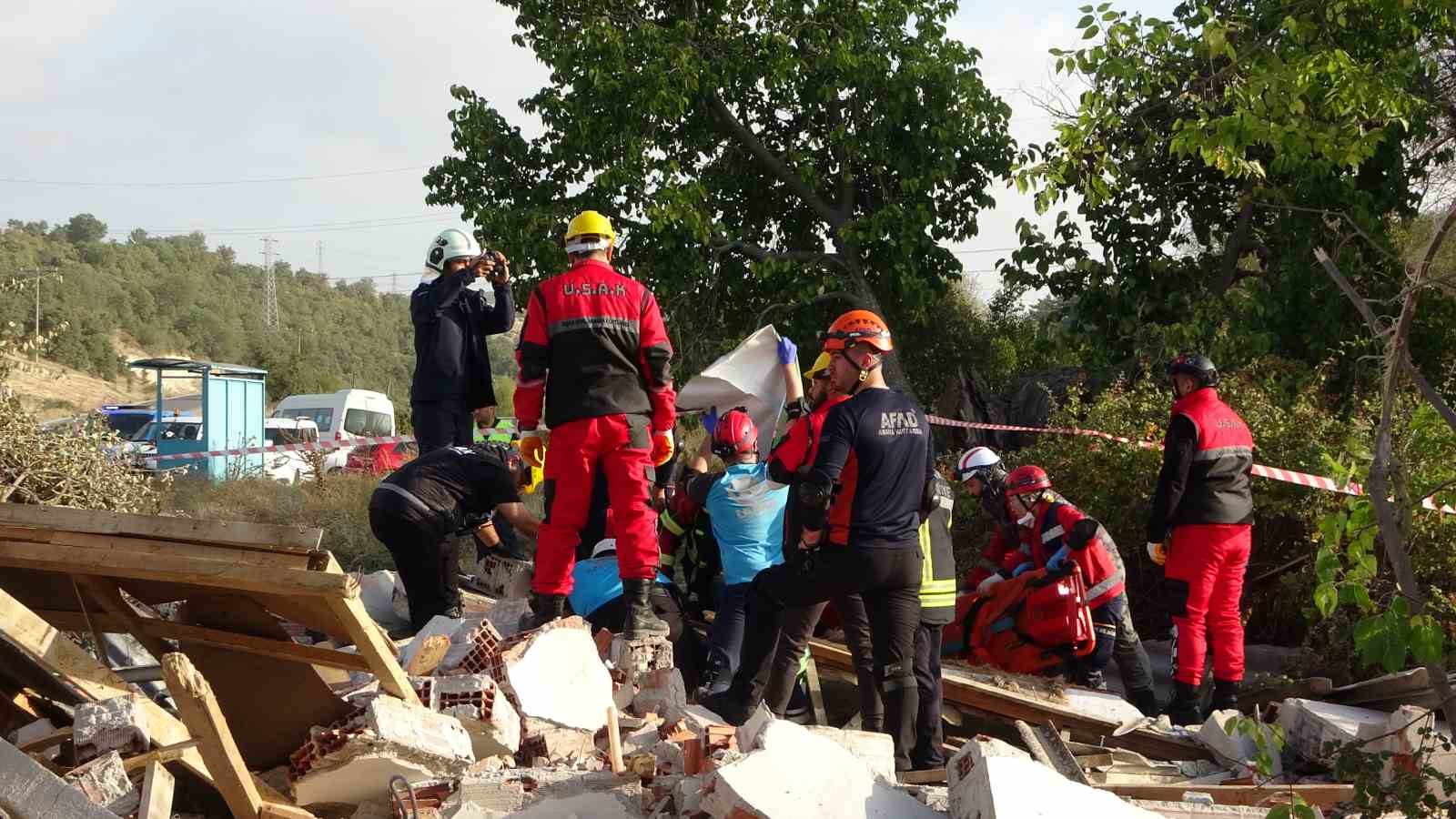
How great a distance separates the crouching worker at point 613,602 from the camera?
6113 millimetres

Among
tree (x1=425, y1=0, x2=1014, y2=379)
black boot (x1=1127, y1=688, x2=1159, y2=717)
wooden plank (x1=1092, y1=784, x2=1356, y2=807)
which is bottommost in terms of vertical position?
black boot (x1=1127, y1=688, x2=1159, y2=717)

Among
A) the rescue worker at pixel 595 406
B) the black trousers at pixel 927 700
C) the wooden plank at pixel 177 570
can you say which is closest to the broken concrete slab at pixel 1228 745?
the black trousers at pixel 927 700

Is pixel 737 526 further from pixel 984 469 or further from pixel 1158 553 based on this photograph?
pixel 1158 553

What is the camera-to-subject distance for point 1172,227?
40.1 feet

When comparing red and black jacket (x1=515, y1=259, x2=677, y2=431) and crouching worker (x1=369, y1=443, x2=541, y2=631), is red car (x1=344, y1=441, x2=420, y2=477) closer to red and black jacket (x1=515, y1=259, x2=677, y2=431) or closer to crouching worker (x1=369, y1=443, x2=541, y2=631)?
crouching worker (x1=369, y1=443, x2=541, y2=631)

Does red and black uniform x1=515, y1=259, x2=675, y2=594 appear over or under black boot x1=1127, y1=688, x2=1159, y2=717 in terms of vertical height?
over

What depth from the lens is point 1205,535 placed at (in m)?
6.63

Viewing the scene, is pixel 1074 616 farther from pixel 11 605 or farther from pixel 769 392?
pixel 11 605

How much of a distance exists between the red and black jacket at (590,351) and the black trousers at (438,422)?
124 cm

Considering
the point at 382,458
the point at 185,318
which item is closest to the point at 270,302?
the point at 185,318

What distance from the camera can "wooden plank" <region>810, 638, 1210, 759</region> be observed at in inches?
241

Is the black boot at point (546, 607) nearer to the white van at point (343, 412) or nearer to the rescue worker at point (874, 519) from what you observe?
the rescue worker at point (874, 519)

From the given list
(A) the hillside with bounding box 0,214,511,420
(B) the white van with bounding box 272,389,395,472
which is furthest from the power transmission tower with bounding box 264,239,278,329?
(B) the white van with bounding box 272,389,395,472

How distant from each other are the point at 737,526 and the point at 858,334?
1.40 meters
